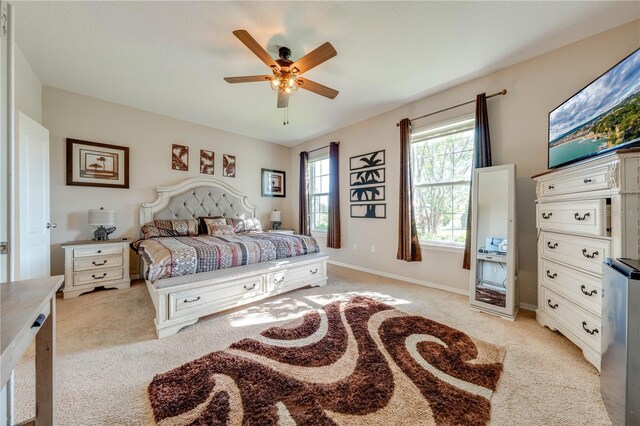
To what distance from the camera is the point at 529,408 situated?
129 cm

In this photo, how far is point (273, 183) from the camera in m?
5.57

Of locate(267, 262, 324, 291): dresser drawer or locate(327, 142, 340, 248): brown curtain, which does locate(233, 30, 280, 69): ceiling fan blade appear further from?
locate(327, 142, 340, 248): brown curtain

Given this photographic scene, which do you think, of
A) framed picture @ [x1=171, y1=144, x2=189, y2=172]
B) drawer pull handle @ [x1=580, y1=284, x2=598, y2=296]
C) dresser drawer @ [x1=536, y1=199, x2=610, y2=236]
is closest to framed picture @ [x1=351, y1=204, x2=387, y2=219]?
dresser drawer @ [x1=536, y1=199, x2=610, y2=236]

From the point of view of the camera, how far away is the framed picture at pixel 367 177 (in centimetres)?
399

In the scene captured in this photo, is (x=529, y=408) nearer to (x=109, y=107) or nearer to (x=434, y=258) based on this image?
(x=434, y=258)

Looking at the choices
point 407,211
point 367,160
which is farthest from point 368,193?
point 407,211

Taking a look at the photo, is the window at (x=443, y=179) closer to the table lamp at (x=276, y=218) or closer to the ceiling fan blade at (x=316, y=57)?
the ceiling fan blade at (x=316, y=57)

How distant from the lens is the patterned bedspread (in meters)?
2.17

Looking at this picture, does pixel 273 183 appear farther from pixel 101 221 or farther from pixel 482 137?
pixel 482 137

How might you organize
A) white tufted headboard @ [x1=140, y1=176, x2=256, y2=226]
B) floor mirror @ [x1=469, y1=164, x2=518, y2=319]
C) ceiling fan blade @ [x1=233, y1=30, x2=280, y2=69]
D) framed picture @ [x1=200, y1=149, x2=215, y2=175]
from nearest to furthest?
ceiling fan blade @ [x1=233, y1=30, x2=280, y2=69]
floor mirror @ [x1=469, y1=164, x2=518, y2=319]
white tufted headboard @ [x1=140, y1=176, x2=256, y2=226]
framed picture @ [x1=200, y1=149, x2=215, y2=175]

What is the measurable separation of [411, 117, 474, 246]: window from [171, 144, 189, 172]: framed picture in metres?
3.99

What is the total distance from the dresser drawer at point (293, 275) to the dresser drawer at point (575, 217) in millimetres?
2523

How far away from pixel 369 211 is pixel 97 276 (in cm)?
411

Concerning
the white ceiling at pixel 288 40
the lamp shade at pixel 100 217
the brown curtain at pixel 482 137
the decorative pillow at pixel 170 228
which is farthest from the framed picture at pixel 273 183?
the brown curtain at pixel 482 137
